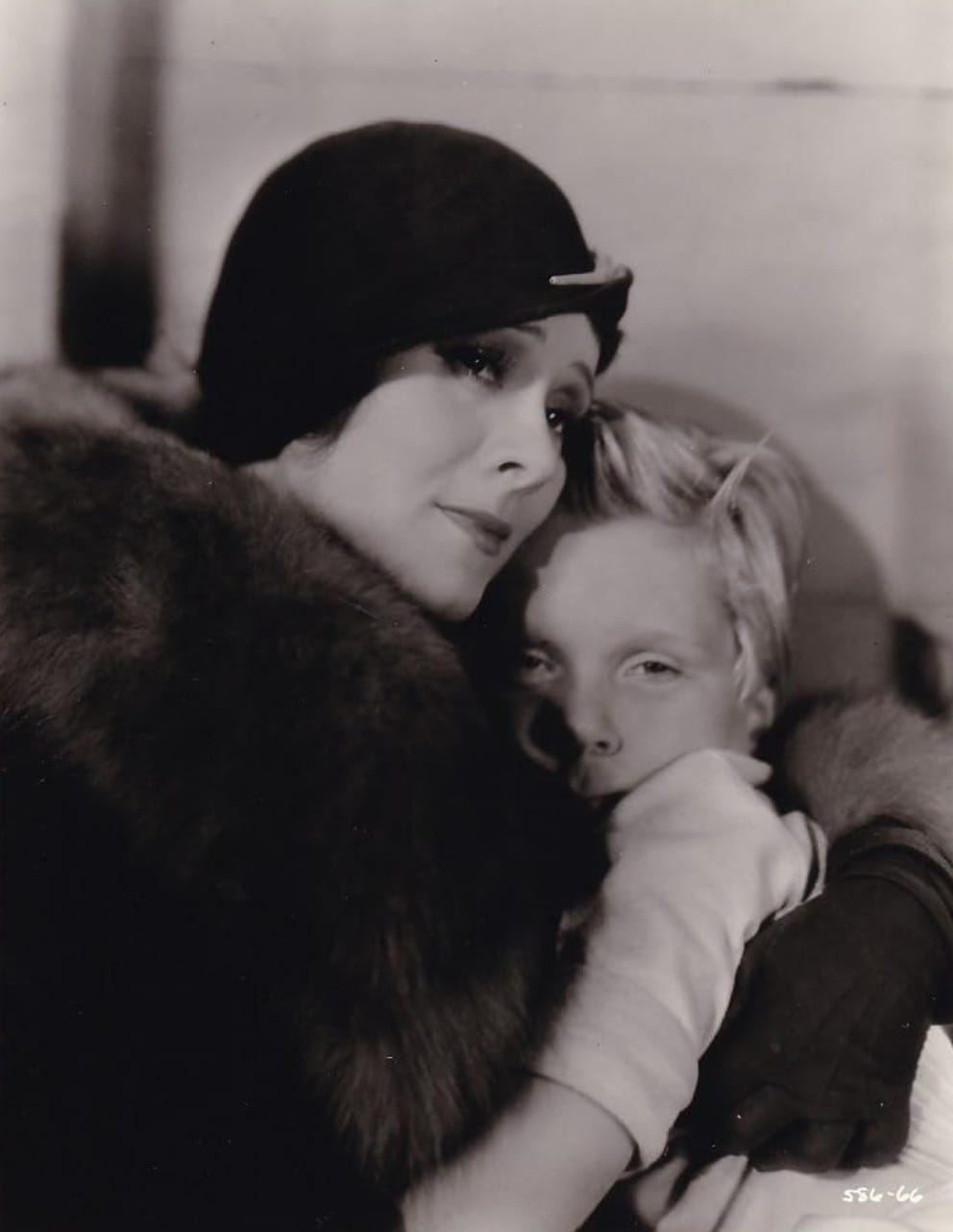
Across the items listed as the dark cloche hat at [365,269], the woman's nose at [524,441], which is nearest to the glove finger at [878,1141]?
the woman's nose at [524,441]

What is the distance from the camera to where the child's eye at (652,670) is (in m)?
1.09

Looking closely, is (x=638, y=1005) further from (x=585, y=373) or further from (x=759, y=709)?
(x=585, y=373)

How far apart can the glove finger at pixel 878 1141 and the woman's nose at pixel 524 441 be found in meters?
0.58

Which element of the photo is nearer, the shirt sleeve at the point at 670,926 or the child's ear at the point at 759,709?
the shirt sleeve at the point at 670,926

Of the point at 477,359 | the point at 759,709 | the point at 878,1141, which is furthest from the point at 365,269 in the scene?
the point at 878,1141

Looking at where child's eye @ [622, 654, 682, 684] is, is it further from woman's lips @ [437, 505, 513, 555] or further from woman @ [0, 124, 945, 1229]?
woman @ [0, 124, 945, 1229]

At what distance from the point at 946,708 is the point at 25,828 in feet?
3.14

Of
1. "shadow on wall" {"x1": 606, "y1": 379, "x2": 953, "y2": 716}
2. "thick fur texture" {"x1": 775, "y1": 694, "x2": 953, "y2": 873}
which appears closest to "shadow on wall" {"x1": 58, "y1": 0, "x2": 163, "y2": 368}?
"shadow on wall" {"x1": 606, "y1": 379, "x2": 953, "y2": 716}

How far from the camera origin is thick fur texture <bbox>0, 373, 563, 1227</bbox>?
0.72m

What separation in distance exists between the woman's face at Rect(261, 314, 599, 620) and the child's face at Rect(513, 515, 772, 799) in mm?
88

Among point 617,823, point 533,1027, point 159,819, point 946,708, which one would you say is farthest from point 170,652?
point 946,708

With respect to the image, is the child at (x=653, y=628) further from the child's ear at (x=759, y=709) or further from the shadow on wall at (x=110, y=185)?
the shadow on wall at (x=110, y=185)

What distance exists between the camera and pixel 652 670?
1097 mm

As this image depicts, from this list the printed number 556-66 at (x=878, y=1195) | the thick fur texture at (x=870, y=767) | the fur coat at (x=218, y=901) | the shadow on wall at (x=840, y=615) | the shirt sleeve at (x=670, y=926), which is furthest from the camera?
the shadow on wall at (x=840, y=615)
